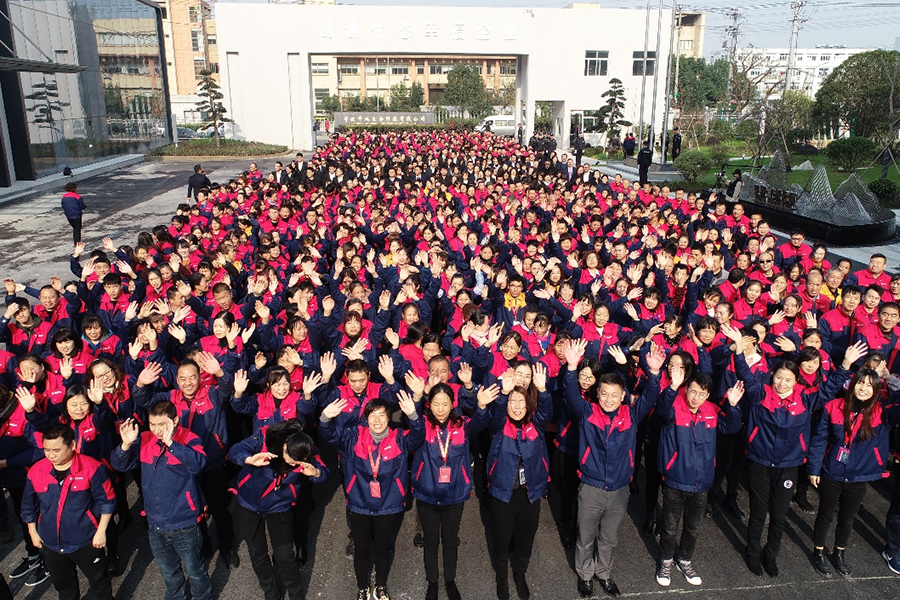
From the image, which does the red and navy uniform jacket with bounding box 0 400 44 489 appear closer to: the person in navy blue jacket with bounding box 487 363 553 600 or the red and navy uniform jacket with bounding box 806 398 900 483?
the person in navy blue jacket with bounding box 487 363 553 600

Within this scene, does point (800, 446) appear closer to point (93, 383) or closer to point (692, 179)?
point (93, 383)

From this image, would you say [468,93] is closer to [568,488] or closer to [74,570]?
[568,488]

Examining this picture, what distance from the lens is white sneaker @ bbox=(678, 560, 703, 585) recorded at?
4.47 metres

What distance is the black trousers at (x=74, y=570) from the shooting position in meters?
3.89

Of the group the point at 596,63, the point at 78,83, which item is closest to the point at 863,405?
the point at 78,83

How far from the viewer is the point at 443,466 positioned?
405 cm

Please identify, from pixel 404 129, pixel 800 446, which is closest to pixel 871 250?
pixel 800 446

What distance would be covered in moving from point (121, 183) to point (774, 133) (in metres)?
26.5

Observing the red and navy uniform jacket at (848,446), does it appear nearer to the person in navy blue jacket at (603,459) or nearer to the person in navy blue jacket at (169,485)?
the person in navy blue jacket at (603,459)

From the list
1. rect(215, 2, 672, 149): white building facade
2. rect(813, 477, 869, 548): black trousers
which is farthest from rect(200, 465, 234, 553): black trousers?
rect(215, 2, 672, 149): white building facade

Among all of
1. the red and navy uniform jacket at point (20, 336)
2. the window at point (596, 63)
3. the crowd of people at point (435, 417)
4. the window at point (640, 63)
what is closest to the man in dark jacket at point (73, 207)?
the crowd of people at point (435, 417)

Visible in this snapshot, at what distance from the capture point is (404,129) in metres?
46.3

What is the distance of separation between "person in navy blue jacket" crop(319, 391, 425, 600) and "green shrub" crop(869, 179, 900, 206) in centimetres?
1699

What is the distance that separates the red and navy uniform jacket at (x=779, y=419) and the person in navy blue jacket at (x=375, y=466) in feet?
7.27
